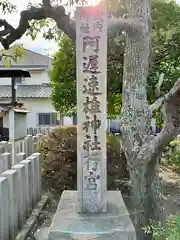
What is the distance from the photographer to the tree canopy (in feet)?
22.7

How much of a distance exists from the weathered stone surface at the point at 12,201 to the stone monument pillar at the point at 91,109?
1119 millimetres

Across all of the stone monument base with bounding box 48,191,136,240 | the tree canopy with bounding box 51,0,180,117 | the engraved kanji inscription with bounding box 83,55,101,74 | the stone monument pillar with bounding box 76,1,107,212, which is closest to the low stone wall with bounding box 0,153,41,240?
the stone monument base with bounding box 48,191,136,240

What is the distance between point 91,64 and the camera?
323 cm

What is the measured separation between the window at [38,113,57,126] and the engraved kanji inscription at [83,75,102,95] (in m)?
17.0

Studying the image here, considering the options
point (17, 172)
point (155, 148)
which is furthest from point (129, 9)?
point (17, 172)

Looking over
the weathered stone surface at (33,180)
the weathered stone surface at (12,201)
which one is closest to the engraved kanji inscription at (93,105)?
the weathered stone surface at (12,201)

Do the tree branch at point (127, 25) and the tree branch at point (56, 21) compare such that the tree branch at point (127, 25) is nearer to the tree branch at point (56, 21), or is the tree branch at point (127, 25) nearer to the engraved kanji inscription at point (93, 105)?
the tree branch at point (56, 21)

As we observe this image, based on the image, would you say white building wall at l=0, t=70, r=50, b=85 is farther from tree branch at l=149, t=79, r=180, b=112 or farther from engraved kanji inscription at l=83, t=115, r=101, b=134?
engraved kanji inscription at l=83, t=115, r=101, b=134

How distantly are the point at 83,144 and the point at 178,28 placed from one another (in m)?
5.13

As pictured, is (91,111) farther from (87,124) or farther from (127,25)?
(127,25)

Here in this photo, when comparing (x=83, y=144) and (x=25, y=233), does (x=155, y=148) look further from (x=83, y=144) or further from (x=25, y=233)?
(x=25, y=233)

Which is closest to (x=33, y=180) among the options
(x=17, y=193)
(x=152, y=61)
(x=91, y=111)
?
(x=17, y=193)

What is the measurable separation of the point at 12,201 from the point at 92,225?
4.84 ft

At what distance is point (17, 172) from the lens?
14.1 ft
